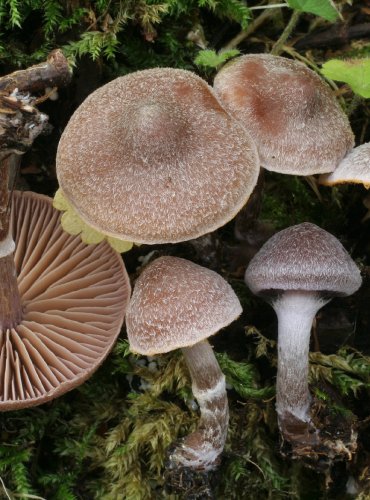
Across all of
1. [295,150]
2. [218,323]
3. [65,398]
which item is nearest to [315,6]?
[295,150]

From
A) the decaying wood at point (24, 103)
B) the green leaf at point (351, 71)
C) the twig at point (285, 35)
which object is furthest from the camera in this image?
the twig at point (285, 35)

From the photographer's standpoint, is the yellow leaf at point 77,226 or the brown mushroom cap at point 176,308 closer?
the brown mushroom cap at point 176,308

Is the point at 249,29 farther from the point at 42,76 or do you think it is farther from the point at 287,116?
the point at 42,76

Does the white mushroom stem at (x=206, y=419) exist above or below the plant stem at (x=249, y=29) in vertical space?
below

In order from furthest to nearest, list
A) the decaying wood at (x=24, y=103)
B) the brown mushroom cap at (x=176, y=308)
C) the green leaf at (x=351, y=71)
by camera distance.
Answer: the green leaf at (x=351, y=71) < the brown mushroom cap at (x=176, y=308) < the decaying wood at (x=24, y=103)

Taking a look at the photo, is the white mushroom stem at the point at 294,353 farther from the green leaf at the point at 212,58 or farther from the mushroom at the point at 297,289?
the green leaf at the point at 212,58

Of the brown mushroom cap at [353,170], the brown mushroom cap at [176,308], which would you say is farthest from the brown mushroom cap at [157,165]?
the brown mushroom cap at [353,170]

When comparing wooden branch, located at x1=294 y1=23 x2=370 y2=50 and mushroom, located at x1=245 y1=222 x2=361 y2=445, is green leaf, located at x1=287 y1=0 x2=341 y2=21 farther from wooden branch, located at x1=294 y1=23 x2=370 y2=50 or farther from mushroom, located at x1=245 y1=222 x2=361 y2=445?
mushroom, located at x1=245 y1=222 x2=361 y2=445
